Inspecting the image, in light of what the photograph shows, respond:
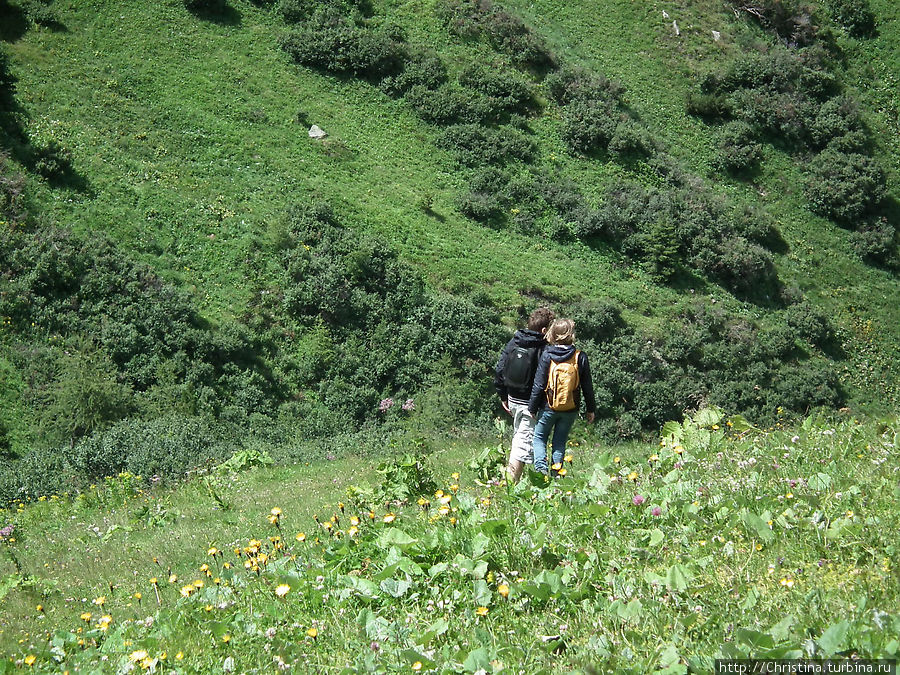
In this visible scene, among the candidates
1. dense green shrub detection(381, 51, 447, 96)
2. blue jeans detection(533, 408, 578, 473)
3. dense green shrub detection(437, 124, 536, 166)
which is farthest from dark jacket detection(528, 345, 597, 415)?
dense green shrub detection(381, 51, 447, 96)

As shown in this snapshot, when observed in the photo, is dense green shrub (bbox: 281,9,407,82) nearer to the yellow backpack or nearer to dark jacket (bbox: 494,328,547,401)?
dark jacket (bbox: 494,328,547,401)

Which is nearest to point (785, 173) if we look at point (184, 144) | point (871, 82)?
point (871, 82)

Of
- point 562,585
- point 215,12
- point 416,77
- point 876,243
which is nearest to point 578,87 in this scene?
point 416,77

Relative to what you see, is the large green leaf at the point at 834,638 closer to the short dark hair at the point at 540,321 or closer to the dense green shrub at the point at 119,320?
the short dark hair at the point at 540,321

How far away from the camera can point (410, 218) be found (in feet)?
80.6

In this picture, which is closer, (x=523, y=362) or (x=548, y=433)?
(x=548, y=433)

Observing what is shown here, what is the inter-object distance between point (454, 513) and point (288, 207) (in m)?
19.7

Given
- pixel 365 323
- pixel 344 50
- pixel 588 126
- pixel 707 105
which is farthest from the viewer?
pixel 707 105

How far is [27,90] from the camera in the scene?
23.9m

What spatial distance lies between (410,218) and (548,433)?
723 inches

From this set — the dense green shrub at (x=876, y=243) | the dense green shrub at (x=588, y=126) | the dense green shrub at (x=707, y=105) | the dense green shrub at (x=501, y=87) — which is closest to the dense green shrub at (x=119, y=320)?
the dense green shrub at (x=501, y=87)

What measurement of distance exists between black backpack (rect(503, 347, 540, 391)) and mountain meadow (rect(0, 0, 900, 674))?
3.77 ft

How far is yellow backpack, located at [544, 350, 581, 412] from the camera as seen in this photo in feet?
23.2

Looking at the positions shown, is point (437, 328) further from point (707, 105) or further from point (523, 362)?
point (707, 105)
